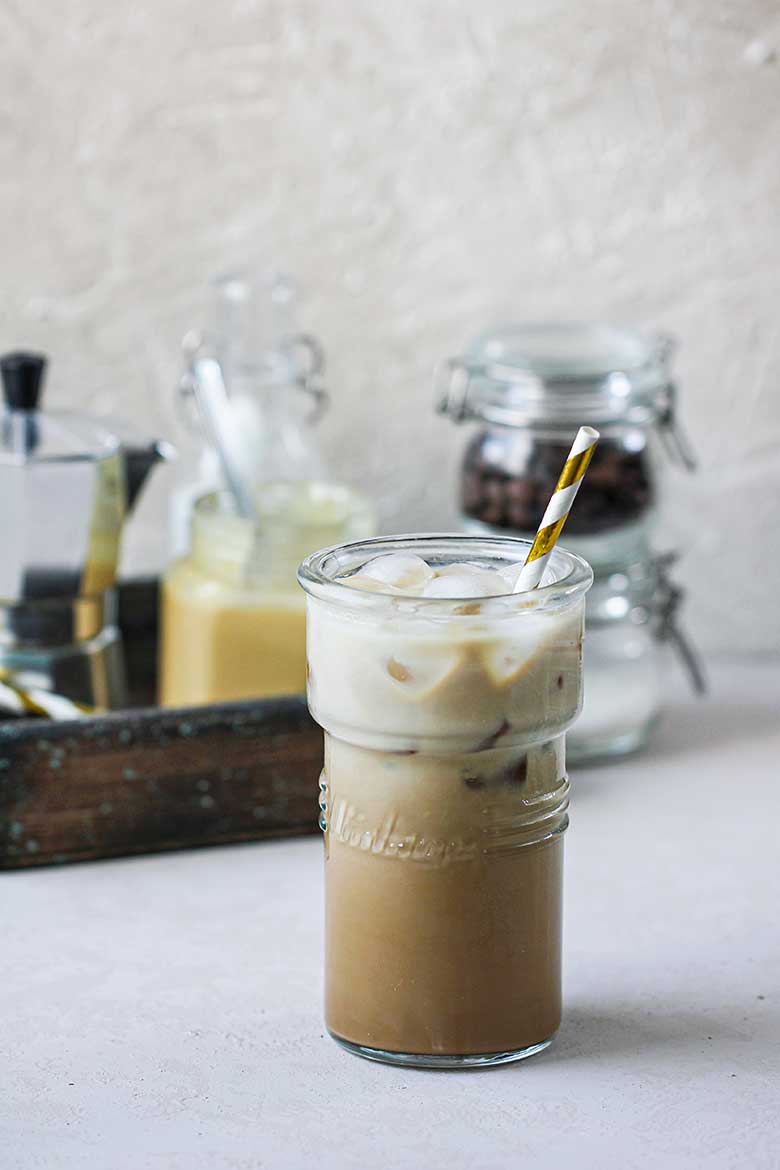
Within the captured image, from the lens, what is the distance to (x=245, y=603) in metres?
1.06

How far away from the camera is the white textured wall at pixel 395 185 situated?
1.24 m

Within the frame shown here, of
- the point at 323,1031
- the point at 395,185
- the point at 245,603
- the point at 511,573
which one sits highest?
the point at 395,185

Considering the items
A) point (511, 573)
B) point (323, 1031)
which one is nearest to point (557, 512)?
point (511, 573)

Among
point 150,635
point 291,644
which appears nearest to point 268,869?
point 291,644

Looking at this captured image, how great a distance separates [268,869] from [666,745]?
354 mm

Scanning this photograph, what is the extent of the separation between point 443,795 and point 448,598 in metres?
0.08

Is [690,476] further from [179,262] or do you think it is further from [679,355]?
[179,262]

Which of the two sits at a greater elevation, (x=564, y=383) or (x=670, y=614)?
(x=564, y=383)

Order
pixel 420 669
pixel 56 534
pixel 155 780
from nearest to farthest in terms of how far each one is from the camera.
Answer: pixel 420 669
pixel 155 780
pixel 56 534

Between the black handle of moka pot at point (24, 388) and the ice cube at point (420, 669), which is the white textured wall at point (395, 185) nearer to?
the black handle of moka pot at point (24, 388)

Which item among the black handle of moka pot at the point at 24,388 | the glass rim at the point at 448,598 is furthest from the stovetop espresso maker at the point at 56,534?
the glass rim at the point at 448,598

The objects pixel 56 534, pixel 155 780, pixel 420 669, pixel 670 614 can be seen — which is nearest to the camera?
pixel 420 669

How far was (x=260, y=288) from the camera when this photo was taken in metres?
1.17

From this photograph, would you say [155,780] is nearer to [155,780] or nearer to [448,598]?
[155,780]
